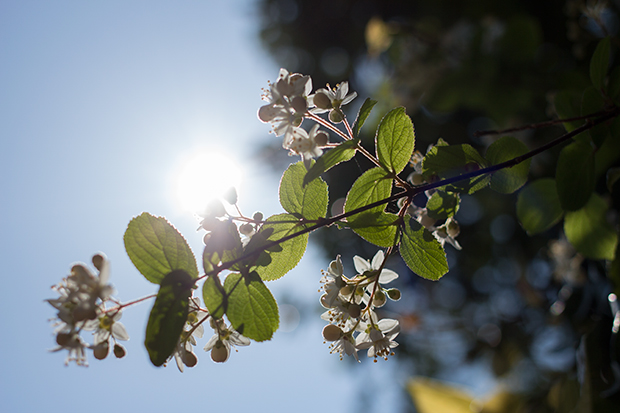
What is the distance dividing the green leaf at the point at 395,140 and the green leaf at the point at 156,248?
1.72 ft

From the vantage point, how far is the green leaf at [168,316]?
0.79 metres

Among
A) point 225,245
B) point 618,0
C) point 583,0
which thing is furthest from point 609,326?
point 618,0

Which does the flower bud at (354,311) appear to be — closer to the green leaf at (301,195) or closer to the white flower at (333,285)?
the white flower at (333,285)

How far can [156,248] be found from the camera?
0.88 metres

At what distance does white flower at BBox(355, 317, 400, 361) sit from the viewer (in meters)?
1.02

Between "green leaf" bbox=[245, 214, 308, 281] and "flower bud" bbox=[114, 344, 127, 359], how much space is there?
1.27 feet

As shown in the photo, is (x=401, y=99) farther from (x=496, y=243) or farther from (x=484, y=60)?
(x=496, y=243)

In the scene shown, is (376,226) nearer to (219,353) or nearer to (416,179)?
(416,179)

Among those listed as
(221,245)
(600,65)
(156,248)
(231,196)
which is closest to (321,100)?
(231,196)

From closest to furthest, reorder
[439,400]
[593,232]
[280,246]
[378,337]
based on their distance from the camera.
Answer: [280,246] < [378,337] < [593,232] < [439,400]

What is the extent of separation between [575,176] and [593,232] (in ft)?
1.46

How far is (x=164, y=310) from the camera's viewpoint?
31.8 inches

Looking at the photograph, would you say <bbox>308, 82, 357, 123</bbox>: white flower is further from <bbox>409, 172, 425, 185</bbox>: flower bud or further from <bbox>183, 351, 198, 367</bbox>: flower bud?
<bbox>183, 351, 198, 367</bbox>: flower bud

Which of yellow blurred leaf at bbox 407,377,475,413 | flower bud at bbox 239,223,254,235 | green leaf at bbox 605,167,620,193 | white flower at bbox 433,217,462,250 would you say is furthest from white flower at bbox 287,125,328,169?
yellow blurred leaf at bbox 407,377,475,413
